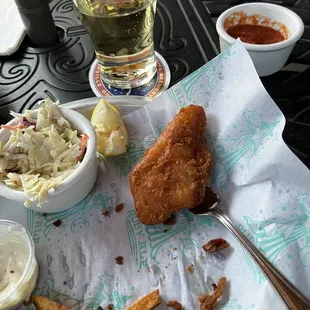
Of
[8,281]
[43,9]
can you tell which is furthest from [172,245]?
[43,9]

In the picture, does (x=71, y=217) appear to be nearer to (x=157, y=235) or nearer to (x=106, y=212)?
(x=106, y=212)

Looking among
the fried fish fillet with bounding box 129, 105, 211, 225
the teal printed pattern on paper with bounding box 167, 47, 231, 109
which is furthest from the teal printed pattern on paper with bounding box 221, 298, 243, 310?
the teal printed pattern on paper with bounding box 167, 47, 231, 109

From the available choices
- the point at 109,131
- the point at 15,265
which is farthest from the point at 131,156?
the point at 15,265

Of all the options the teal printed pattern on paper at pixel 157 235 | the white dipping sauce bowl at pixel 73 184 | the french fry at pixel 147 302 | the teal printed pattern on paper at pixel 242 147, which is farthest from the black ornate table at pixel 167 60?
the french fry at pixel 147 302

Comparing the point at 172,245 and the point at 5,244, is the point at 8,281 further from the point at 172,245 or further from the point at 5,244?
the point at 172,245

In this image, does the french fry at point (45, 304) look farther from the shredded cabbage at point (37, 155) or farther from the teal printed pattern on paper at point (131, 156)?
the teal printed pattern on paper at point (131, 156)

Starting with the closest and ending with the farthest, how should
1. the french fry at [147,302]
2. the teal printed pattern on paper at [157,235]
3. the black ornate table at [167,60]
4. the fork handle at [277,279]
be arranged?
the fork handle at [277,279], the french fry at [147,302], the teal printed pattern on paper at [157,235], the black ornate table at [167,60]
